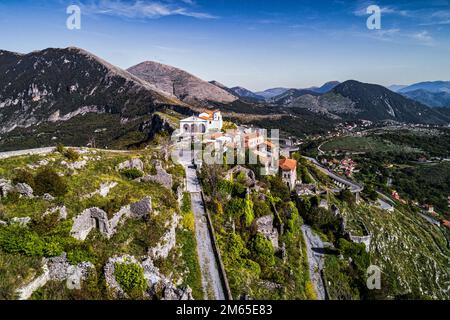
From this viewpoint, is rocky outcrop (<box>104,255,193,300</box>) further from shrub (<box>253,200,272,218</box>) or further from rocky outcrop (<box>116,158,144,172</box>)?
shrub (<box>253,200,272,218</box>)

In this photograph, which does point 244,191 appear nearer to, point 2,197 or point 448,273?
point 2,197

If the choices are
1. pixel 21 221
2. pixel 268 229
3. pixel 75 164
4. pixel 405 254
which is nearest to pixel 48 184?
pixel 21 221

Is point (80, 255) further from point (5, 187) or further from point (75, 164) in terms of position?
point (75, 164)

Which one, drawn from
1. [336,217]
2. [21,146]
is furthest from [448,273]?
[21,146]

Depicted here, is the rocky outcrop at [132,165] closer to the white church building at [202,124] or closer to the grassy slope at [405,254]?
the grassy slope at [405,254]
